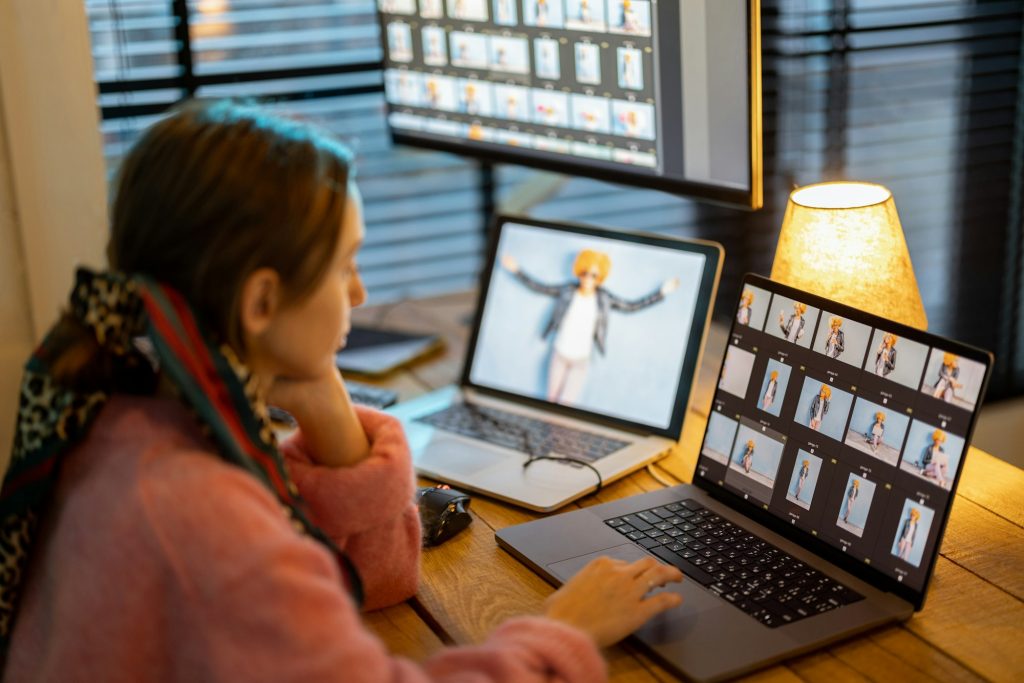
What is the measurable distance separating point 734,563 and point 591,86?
0.71 m

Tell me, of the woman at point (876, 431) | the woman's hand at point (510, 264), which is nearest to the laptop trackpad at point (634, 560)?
the woman at point (876, 431)

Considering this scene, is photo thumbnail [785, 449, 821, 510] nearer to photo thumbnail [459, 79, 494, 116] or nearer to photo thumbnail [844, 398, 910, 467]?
photo thumbnail [844, 398, 910, 467]

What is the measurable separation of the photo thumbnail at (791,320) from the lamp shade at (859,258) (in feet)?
0.26

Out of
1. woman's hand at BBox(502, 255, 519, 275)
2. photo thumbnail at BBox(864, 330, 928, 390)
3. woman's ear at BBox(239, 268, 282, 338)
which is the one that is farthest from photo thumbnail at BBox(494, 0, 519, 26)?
woman's ear at BBox(239, 268, 282, 338)

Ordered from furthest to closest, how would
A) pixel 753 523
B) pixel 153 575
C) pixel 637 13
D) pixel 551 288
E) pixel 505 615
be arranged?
1. pixel 551 288
2. pixel 637 13
3. pixel 753 523
4. pixel 505 615
5. pixel 153 575

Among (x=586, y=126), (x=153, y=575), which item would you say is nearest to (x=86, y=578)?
(x=153, y=575)

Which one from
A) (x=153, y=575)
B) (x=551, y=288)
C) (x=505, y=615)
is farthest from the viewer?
(x=551, y=288)

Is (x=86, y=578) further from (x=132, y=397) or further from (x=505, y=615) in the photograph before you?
(x=505, y=615)

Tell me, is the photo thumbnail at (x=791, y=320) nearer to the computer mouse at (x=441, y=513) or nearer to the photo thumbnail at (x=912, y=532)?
the photo thumbnail at (x=912, y=532)

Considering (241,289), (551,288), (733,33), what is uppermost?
(733,33)

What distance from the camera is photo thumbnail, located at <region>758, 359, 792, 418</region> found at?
1.14 metres

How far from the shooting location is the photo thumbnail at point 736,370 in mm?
1187

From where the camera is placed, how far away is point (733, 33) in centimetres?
128

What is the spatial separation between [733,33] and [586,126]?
300 mm
